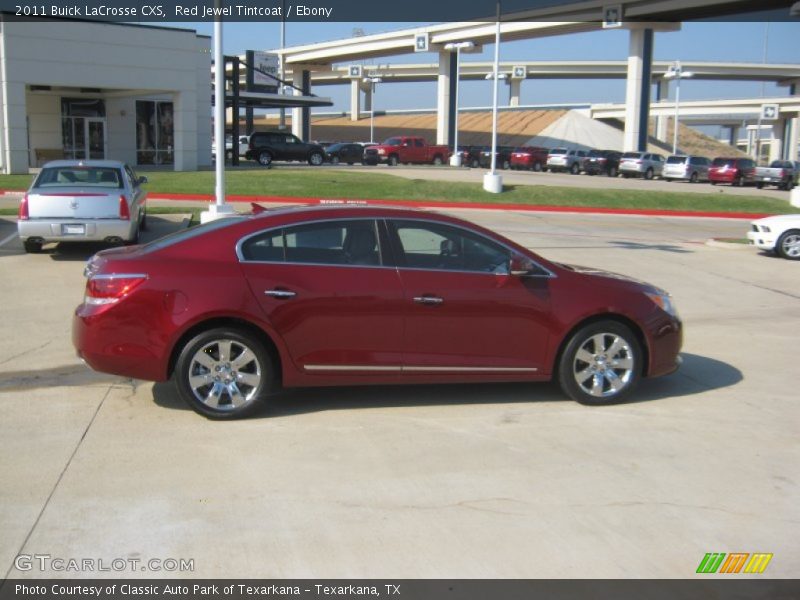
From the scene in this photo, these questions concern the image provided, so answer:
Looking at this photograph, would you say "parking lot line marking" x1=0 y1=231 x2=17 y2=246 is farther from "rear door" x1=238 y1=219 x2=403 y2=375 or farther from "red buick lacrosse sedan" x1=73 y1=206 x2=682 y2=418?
"rear door" x1=238 y1=219 x2=403 y2=375

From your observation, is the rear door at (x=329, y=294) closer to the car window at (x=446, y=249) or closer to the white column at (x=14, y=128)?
the car window at (x=446, y=249)

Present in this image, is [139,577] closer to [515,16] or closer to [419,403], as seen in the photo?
[419,403]

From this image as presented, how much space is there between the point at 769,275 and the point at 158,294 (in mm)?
11571

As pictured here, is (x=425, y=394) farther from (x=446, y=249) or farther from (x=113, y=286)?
(x=113, y=286)

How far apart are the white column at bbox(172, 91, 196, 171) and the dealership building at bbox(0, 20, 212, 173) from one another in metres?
Result: 0.04

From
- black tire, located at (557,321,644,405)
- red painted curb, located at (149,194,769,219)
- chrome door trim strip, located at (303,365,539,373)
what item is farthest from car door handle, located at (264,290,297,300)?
red painted curb, located at (149,194,769,219)

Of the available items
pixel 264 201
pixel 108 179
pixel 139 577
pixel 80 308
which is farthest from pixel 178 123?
pixel 139 577

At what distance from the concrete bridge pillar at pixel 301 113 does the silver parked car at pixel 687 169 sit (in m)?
31.2

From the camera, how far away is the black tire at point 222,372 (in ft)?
20.2

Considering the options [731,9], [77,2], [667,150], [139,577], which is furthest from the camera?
[667,150]

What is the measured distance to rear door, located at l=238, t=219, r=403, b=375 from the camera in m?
6.27

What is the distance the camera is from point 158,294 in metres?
6.14
